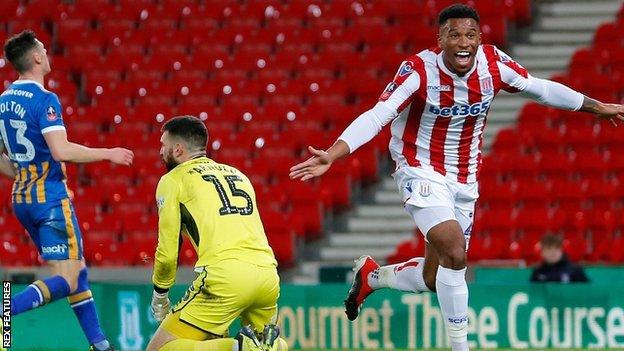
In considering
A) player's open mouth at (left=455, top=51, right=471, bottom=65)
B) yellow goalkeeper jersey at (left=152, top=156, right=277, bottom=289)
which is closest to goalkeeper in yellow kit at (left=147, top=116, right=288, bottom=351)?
yellow goalkeeper jersey at (left=152, top=156, right=277, bottom=289)

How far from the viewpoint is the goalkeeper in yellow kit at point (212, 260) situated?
7.60 m

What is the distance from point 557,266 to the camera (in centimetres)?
1305

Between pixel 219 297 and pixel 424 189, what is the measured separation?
165 centimetres

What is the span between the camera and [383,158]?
17.3 m

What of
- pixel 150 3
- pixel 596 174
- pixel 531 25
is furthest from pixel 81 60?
pixel 596 174

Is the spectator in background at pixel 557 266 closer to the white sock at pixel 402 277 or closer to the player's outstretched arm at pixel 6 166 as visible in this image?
the white sock at pixel 402 277

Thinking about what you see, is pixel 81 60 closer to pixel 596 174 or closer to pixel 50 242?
pixel 596 174

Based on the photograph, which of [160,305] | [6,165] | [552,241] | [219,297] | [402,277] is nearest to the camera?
[219,297]

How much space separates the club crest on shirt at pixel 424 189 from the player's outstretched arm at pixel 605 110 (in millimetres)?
1122

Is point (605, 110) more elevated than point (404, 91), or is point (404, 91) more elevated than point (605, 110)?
point (404, 91)

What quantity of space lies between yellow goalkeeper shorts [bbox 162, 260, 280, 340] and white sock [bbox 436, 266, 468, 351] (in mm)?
1137

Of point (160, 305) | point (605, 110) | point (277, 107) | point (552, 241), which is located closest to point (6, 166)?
point (160, 305)

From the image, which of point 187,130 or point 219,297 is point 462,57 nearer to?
point 187,130

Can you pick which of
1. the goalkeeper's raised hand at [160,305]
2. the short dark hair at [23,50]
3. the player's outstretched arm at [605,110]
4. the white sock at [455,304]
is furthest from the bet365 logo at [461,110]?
the short dark hair at [23,50]
